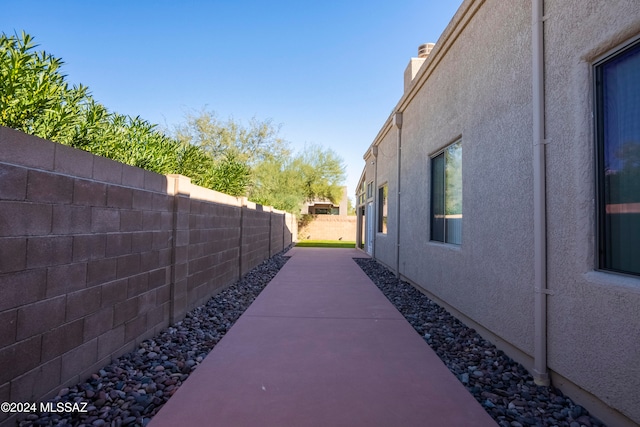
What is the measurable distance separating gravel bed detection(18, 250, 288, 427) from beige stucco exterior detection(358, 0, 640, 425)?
10.7 ft

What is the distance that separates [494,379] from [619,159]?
2179 millimetres

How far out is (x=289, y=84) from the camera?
21047 millimetres

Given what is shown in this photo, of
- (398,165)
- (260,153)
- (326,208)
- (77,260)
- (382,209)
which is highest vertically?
(260,153)

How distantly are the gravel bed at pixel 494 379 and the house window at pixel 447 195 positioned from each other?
1430 mm

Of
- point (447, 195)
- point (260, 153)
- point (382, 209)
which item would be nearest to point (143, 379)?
point (447, 195)

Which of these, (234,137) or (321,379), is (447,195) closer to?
(321,379)

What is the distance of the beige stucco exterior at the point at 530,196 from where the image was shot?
8.09 ft

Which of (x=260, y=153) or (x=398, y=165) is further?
(x=260, y=153)

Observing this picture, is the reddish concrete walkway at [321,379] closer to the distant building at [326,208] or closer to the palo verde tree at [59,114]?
the palo verde tree at [59,114]

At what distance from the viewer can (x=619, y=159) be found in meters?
2.56

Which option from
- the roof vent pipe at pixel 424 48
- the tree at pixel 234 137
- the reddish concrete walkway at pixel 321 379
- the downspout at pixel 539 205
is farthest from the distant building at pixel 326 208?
the downspout at pixel 539 205

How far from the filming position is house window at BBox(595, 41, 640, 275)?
2.45m

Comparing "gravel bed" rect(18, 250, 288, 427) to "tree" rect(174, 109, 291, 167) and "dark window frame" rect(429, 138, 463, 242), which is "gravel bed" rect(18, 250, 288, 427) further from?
"tree" rect(174, 109, 291, 167)

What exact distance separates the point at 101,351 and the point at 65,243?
3.63 ft
